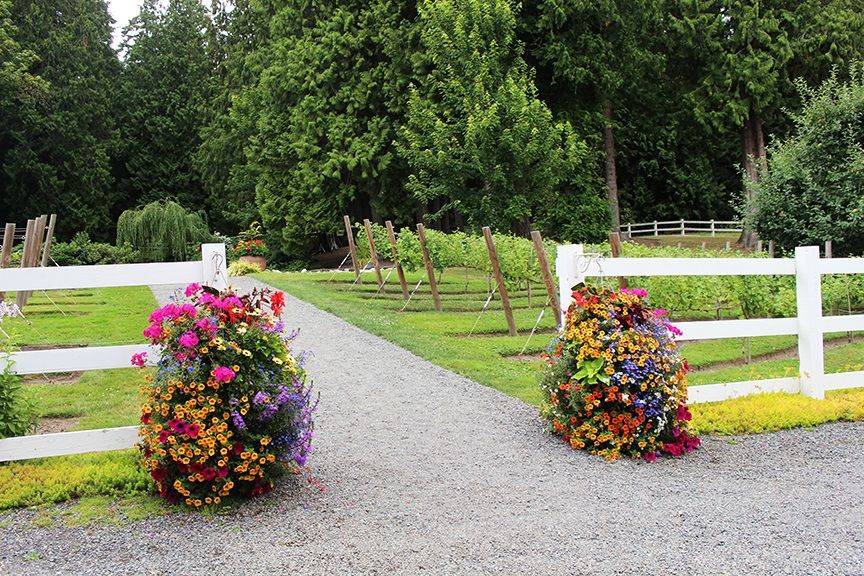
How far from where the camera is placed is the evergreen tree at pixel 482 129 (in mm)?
24094

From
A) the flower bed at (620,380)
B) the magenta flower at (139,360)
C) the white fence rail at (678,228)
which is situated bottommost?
the flower bed at (620,380)

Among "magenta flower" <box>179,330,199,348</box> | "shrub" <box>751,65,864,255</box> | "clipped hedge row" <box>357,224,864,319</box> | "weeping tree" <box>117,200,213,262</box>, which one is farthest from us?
"weeping tree" <box>117,200,213,262</box>

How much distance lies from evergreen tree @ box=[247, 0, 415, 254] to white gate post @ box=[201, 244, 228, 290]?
22884 millimetres

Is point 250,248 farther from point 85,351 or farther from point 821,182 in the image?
point 85,351

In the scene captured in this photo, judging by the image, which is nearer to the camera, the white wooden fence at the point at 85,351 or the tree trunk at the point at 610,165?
the white wooden fence at the point at 85,351

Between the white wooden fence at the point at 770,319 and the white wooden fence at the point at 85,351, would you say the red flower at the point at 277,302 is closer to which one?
the white wooden fence at the point at 85,351

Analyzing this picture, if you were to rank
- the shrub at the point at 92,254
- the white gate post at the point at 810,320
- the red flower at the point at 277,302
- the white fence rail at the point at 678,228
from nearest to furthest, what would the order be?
the red flower at the point at 277,302, the white gate post at the point at 810,320, the shrub at the point at 92,254, the white fence rail at the point at 678,228

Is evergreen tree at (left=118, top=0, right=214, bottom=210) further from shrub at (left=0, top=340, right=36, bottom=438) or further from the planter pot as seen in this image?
shrub at (left=0, top=340, right=36, bottom=438)

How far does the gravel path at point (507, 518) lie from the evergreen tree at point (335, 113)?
22.8 meters

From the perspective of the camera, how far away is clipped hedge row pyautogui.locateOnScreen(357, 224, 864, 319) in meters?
12.4

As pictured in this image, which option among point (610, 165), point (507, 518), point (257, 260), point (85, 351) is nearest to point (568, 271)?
point (507, 518)

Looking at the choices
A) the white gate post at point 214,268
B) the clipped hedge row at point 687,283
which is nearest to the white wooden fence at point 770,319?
the white gate post at point 214,268

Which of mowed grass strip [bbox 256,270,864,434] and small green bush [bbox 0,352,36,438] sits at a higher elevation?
small green bush [bbox 0,352,36,438]

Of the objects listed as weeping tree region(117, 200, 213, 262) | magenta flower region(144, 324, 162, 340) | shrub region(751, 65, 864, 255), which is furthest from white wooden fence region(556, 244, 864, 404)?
weeping tree region(117, 200, 213, 262)
